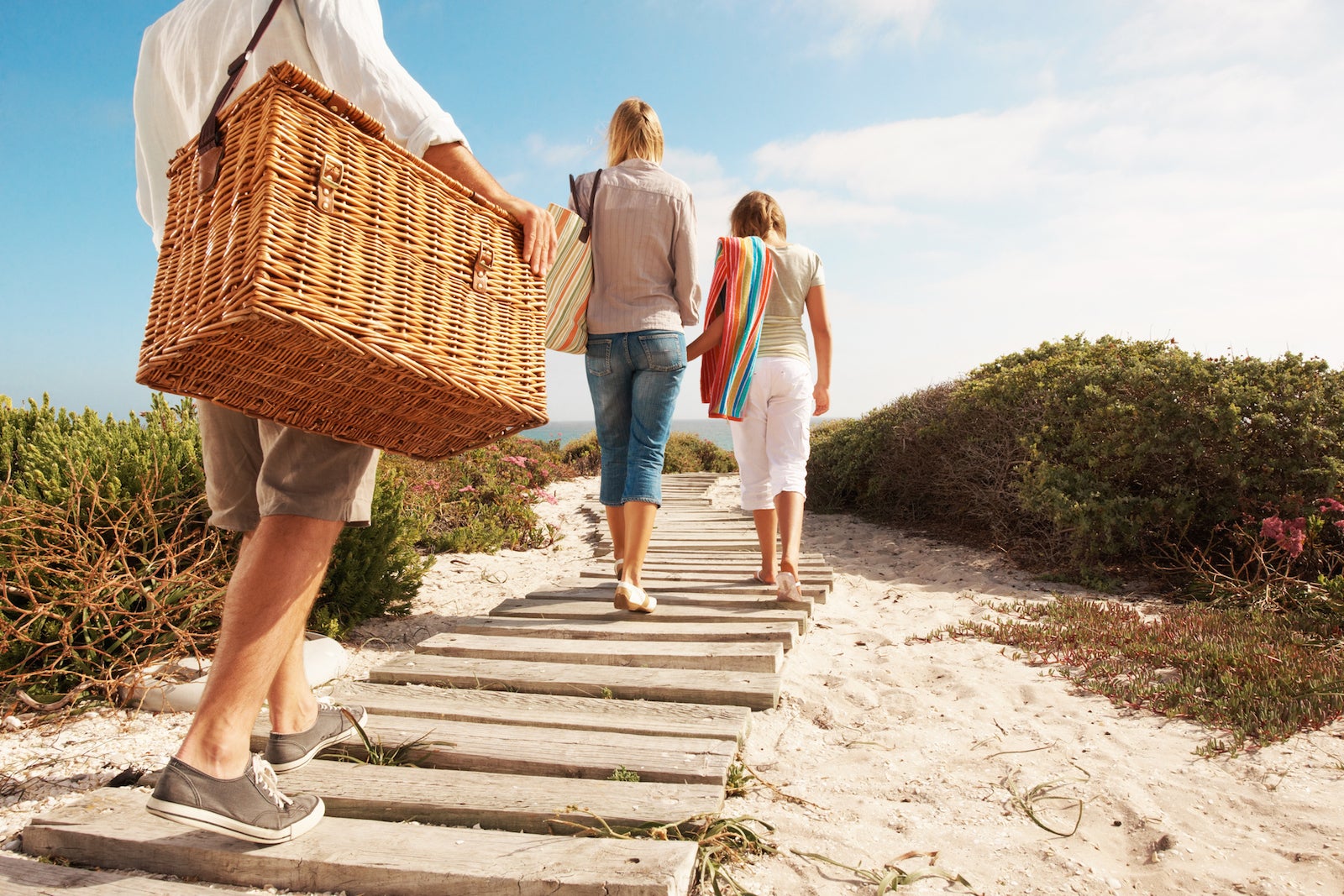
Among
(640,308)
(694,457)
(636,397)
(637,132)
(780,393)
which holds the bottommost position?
(636,397)

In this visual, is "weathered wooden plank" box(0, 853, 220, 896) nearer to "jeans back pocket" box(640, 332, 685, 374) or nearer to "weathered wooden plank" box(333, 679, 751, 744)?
"weathered wooden plank" box(333, 679, 751, 744)

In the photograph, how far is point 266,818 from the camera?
158cm

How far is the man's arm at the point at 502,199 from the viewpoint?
1.74 m

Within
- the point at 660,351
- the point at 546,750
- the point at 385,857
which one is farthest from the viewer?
the point at 660,351

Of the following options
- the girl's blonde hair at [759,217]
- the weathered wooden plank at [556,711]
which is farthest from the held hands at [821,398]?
the weathered wooden plank at [556,711]

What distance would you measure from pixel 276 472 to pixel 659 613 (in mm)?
2284

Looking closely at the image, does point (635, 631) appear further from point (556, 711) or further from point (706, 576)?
point (706, 576)

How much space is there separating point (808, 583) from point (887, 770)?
2.23 meters

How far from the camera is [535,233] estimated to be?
180 centimetres

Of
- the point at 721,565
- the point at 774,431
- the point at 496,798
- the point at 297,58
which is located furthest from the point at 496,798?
the point at 721,565

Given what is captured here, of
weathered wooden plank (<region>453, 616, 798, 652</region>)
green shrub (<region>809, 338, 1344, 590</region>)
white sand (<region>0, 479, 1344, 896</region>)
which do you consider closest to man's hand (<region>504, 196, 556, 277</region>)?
white sand (<region>0, 479, 1344, 896</region>)

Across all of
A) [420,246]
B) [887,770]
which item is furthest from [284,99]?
[887,770]

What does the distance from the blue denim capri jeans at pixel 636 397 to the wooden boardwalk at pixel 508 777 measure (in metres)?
0.70

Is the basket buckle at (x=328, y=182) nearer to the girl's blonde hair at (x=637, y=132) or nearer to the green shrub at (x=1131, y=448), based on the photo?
the girl's blonde hair at (x=637, y=132)
